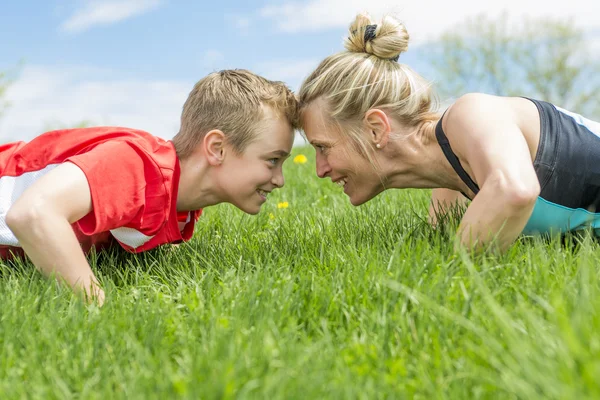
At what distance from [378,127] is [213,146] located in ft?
2.61

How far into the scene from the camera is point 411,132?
2.96 meters

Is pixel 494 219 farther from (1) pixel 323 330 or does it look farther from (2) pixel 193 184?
(2) pixel 193 184

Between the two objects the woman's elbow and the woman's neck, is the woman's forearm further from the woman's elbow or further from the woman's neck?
the woman's neck

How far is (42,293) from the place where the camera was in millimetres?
2260

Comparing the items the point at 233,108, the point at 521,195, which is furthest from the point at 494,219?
the point at 233,108

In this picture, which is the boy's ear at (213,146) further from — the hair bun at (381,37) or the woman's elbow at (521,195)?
the woman's elbow at (521,195)

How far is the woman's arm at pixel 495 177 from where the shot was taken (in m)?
2.27

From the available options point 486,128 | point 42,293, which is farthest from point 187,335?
point 486,128

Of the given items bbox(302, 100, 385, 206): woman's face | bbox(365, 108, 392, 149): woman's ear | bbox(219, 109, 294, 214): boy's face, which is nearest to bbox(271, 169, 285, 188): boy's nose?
bbox(219, 109, 294, 214): boy's face

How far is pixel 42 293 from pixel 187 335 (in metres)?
0.75

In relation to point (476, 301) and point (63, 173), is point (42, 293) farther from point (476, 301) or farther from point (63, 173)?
point (476, 301)

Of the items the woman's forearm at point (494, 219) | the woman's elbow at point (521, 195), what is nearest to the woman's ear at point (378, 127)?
the woman's forearm at point (494, 219)

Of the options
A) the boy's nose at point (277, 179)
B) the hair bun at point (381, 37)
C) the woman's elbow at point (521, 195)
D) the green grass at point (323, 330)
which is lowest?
the green grass at point (323, 330)

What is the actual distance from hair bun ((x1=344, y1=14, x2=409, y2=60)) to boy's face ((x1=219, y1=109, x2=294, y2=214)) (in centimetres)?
55
